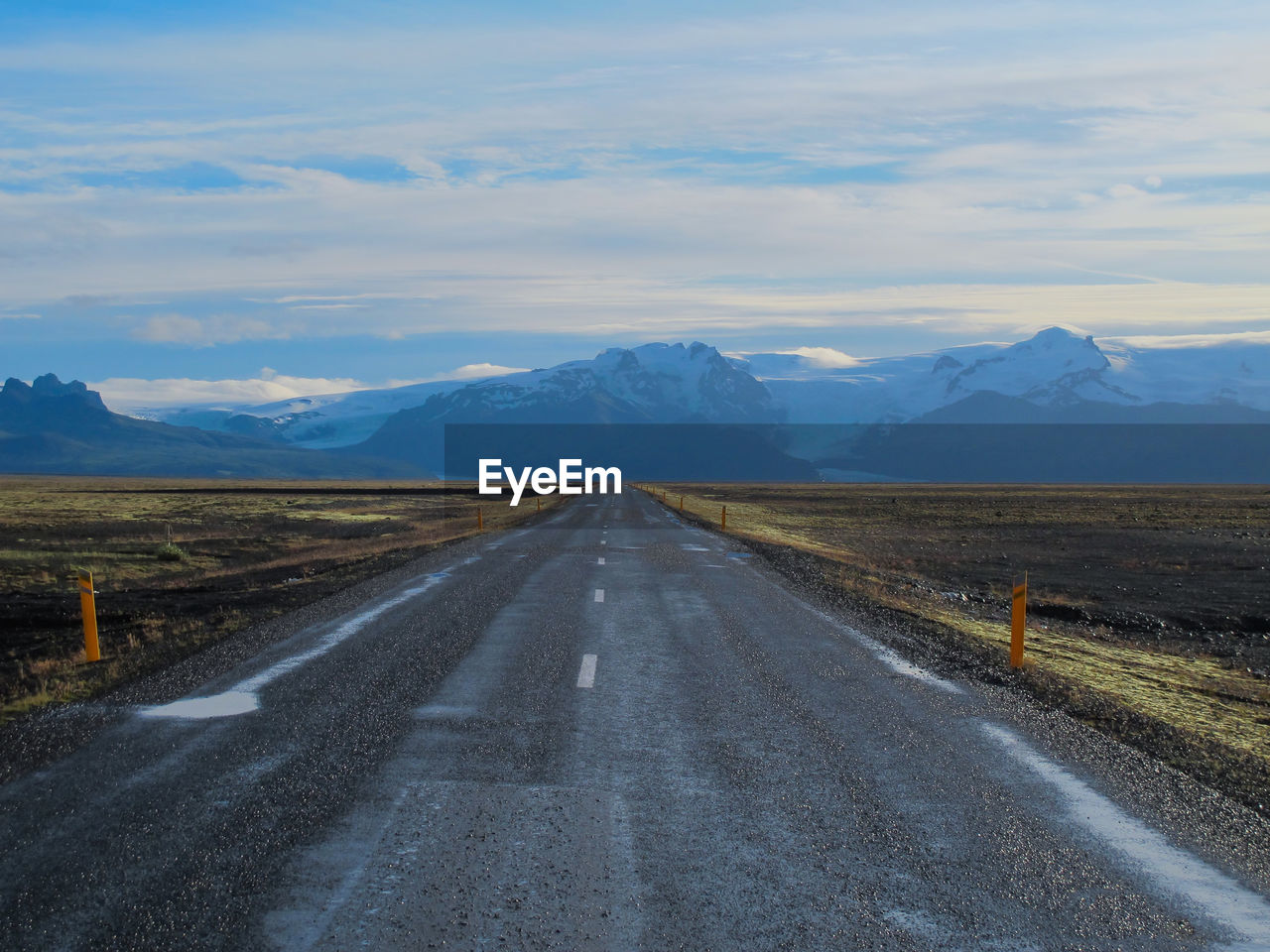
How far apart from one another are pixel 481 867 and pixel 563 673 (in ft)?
17.2

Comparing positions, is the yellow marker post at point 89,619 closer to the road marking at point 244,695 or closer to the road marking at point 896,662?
the road marking at point 244,695

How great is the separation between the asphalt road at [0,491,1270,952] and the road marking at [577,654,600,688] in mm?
109

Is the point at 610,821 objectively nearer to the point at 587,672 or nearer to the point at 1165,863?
the point at 1165,863

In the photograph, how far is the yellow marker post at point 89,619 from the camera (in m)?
12.0

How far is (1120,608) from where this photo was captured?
2350 centimetres

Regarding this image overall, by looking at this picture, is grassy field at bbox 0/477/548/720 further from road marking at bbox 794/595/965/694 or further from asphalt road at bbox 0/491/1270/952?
road marking at bbox 794/595/965/694

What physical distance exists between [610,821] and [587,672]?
4.57 m

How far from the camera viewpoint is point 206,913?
486 cm

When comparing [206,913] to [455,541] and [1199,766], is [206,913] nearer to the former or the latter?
[1199,766]

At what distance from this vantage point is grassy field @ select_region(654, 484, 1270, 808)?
10.1 meters

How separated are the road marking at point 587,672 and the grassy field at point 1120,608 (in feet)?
15.8

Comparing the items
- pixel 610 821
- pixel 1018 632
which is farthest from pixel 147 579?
pixel 610 821

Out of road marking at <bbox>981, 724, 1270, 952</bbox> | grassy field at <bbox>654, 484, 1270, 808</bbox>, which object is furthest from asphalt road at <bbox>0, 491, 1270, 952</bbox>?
grassy field at <bbox>654, 484, 1270, 808</bbox>

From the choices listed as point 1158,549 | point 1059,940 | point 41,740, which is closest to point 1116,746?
point 1059,940
